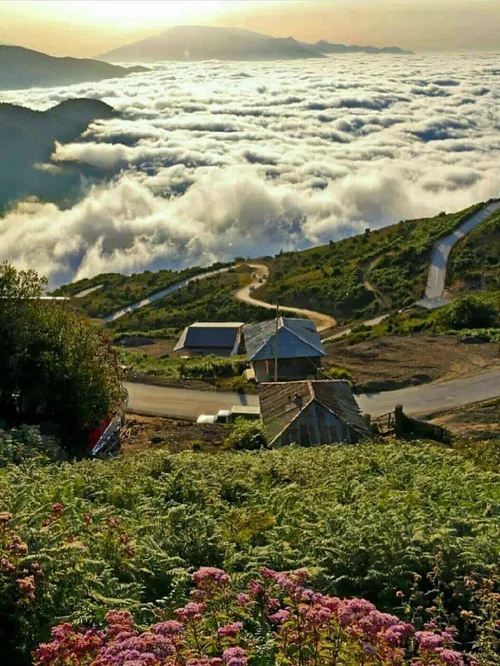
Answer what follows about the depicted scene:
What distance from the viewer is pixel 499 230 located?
7750 centimetres

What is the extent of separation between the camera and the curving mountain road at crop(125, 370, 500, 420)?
1253 inches

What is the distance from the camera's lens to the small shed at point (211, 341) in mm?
51125

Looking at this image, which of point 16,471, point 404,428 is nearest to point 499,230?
point 404,428

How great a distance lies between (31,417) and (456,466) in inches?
410

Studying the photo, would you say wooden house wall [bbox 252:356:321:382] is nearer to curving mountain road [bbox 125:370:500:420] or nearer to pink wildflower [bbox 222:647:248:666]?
curving mountain road [bbox 125:370:500:420]

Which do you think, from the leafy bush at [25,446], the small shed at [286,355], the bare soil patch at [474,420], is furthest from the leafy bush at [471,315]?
the leafy bush at [25,446]

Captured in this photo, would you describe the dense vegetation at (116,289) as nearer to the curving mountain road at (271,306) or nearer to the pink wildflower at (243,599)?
the curving mountain road at (271,306)

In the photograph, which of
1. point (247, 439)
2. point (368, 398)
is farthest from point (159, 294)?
point (247, 439)

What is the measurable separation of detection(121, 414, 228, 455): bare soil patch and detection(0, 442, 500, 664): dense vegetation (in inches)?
420

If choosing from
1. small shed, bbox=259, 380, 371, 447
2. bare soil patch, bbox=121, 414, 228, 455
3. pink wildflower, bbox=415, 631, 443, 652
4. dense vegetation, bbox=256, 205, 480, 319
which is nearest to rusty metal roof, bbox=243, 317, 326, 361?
bare soil patch, bbox=121, 414, 228, 455

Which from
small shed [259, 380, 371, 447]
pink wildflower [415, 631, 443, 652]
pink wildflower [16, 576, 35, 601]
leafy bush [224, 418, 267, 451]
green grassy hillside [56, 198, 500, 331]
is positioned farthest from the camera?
green grassy hillside [56, 198, 500, 331]

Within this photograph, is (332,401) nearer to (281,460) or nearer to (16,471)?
(281,460)

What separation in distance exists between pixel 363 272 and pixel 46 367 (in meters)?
60.4

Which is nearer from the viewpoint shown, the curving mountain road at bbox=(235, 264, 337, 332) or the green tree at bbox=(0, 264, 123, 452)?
the green tree at bbox=(0, 264, 123, 452)
